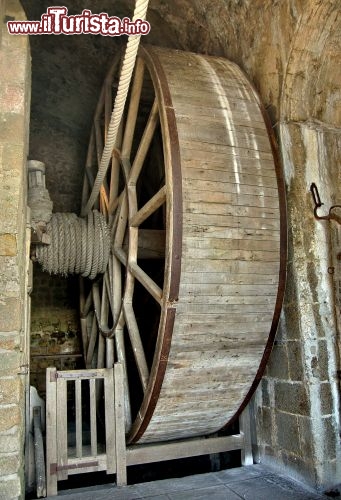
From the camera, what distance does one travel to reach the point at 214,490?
9.71 ft

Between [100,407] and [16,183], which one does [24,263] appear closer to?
[16,183]

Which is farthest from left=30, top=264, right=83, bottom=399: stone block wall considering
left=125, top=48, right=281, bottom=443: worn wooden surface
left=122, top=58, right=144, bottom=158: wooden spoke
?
left=125, top=48, right=281, bottom=443: worn wooden surface

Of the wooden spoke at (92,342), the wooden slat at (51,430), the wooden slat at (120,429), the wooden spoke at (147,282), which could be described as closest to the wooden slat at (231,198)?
the wooden spoke at (147,282)

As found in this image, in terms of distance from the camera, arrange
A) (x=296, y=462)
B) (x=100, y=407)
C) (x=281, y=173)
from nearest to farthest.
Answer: (x=296, y=462), (x=281, y=173), (x=100, y=407)

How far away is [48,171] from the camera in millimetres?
6668

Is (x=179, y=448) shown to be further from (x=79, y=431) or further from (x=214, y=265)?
(x=214, y=265)

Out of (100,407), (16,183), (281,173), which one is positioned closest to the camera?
(16,183)

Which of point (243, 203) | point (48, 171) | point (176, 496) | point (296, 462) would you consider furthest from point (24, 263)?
point (48, 171)

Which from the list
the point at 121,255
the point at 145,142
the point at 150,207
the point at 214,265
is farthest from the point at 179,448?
the point at 145,142

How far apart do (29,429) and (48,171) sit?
4.19 meters

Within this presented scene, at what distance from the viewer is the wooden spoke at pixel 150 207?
3.23 metres

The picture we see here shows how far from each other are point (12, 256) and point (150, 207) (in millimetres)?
1124

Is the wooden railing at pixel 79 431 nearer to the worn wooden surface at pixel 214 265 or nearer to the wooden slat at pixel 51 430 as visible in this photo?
the wooden slat at pixel 51 430

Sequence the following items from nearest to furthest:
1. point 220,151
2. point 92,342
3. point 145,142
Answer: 1. point 220,151
2. point 145,142
3. point 92,342
